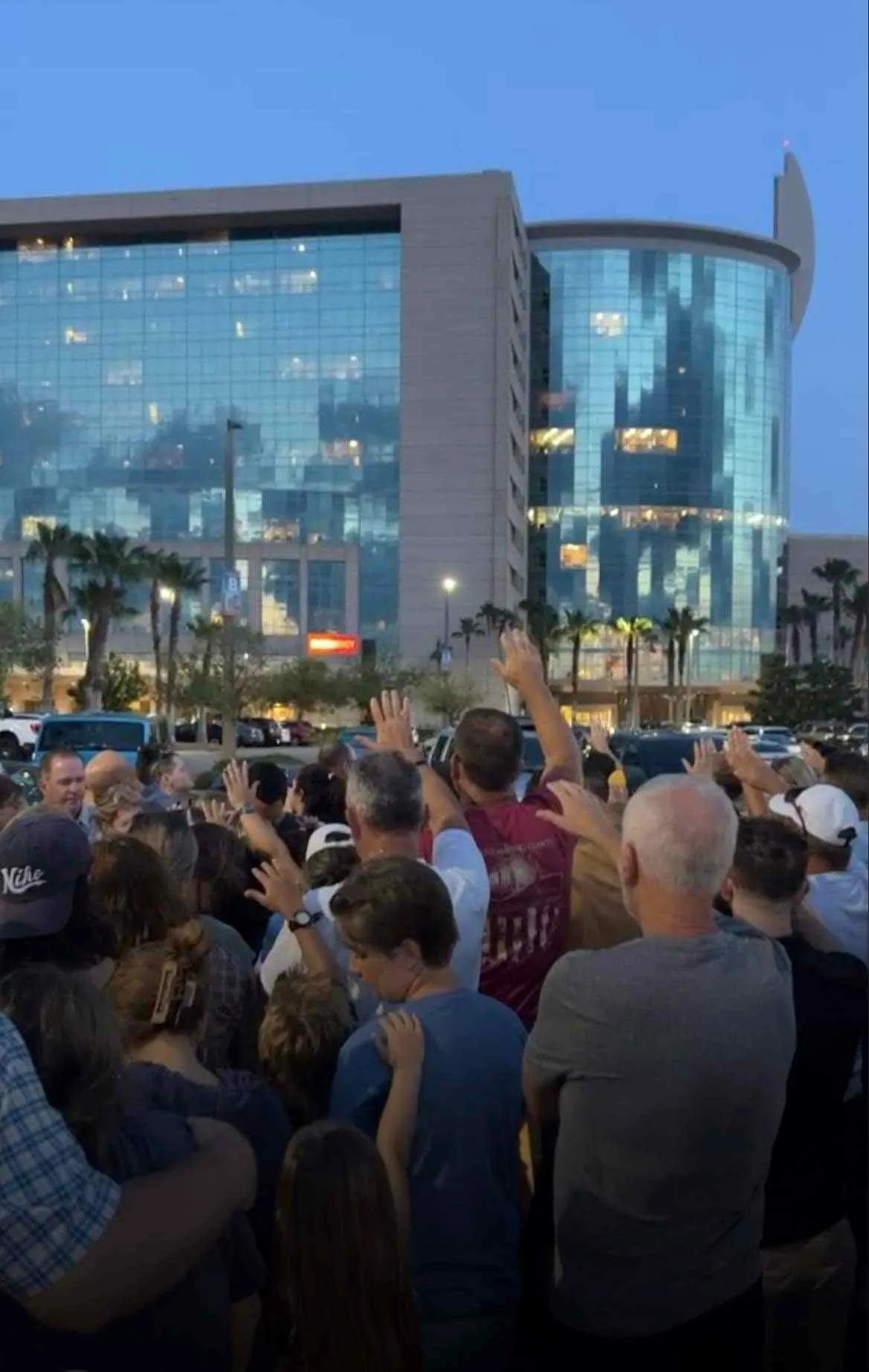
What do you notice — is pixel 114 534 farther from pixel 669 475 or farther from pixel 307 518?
pixel 669 475

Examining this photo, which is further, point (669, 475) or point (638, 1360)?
point (669, 475)

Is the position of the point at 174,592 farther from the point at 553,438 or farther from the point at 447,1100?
the point at 447,1100

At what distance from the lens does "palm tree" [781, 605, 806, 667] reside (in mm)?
97562

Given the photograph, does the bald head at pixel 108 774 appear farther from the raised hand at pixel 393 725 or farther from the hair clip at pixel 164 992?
the hair clip at pixel 164 992

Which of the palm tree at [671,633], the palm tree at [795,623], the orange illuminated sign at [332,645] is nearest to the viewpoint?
the orange illuminated sign at [332,645]

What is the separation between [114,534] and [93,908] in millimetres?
83177

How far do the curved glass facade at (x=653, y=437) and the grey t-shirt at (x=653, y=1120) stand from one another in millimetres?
92340

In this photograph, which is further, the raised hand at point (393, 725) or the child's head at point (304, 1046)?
the raised hand at point (393, 725)

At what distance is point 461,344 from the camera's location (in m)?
78.8

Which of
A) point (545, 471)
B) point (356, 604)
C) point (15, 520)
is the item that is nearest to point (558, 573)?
point (545, 471)

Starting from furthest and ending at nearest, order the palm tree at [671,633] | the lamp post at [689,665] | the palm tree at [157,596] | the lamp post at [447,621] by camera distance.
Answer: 1. the lamp post at [689,665]
2. the palm tree at [671,633]
3. the lamp post at [447,621]
4. the palm tree at [157,596]

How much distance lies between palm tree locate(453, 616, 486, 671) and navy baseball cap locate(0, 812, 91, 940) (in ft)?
239

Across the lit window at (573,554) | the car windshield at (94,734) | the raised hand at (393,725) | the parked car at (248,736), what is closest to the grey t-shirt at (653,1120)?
the raised hand at (393,725)

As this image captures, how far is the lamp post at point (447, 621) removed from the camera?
66.3m
